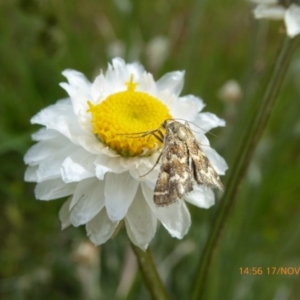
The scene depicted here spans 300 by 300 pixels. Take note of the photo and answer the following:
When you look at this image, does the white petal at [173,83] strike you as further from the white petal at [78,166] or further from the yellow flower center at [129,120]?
the white petal at [78,166]

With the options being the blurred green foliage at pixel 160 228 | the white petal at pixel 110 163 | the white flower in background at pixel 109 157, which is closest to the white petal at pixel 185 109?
the white flower in background at pixel 109 157

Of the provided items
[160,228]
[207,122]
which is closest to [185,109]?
[207,122]

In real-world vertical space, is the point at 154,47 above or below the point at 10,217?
above

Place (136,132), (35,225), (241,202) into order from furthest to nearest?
(35,225) < (241,202) < (136,132)

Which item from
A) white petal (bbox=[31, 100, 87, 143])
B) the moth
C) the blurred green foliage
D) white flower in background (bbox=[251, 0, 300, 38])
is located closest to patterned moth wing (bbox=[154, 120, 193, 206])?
the moth

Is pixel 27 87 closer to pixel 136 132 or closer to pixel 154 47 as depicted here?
pixel 154 47

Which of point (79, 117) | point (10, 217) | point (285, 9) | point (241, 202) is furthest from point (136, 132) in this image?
point (10, 217)

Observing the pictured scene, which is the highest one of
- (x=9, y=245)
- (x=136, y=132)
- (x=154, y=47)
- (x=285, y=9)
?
(x=154, y=47)
